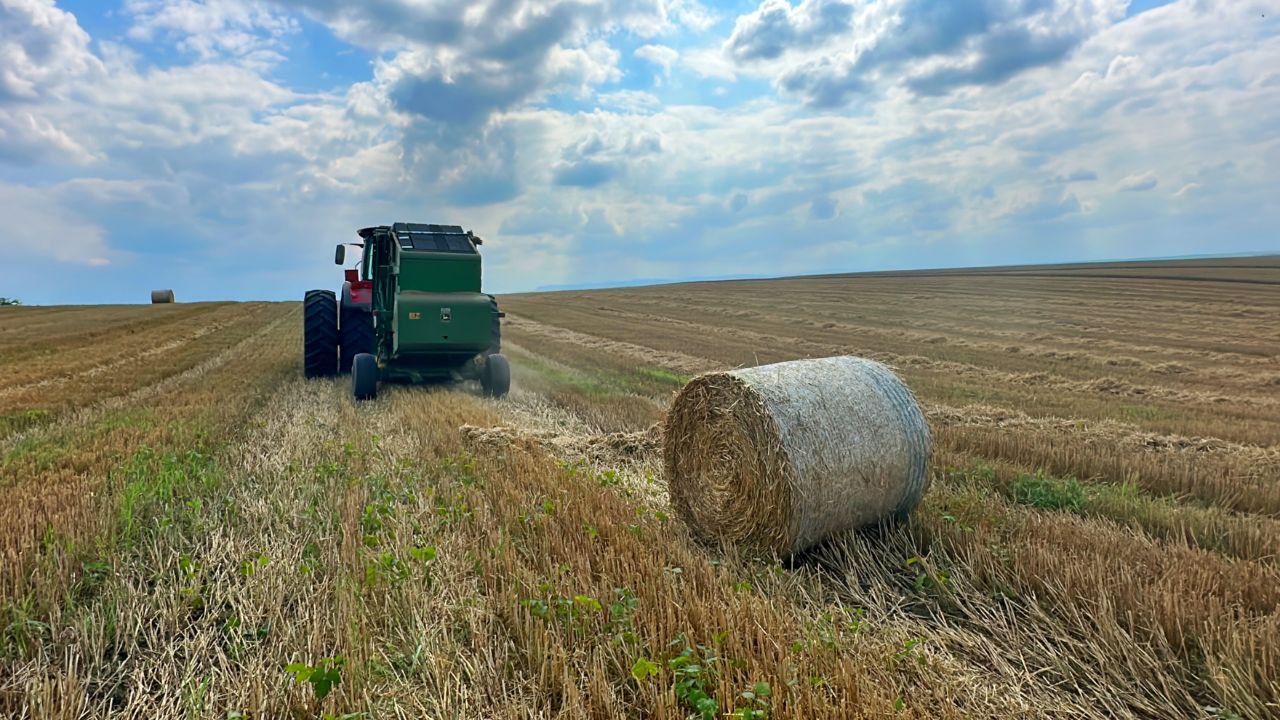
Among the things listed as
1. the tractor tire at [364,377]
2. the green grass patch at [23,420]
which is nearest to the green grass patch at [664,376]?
the tractor tire at [364,377]

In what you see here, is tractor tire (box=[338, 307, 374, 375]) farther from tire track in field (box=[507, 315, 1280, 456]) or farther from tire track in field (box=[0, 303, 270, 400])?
tire track in field (box=[507, 315, 1280, 456])

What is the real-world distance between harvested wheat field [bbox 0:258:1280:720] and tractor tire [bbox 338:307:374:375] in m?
3.14

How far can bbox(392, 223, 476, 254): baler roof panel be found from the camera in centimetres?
1120

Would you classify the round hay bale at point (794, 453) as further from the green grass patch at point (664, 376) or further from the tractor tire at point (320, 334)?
the tractor tire at point (320, 334)

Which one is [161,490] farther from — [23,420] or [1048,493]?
[1048,493]

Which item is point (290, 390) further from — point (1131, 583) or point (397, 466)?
point (1131, 583)

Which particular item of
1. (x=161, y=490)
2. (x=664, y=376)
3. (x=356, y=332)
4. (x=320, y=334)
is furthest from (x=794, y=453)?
(x=320, y=334)

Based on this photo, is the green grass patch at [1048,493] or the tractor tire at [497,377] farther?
the tractor tire at [497,377]

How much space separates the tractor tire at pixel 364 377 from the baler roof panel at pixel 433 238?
1.86 m

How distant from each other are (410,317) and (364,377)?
1297mm

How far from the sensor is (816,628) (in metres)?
3.45

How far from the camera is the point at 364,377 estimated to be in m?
11.0

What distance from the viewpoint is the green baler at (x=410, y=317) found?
35.3 feet

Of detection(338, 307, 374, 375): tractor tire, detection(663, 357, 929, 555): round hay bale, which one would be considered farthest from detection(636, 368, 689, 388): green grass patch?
detection(663, 357, 929, 555): round hay bale
